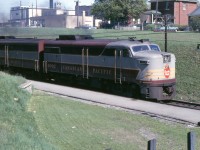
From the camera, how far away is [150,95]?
20219 millimetres

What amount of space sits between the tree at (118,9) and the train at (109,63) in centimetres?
5191

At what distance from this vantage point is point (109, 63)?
882 inches

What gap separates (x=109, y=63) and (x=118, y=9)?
60.0m

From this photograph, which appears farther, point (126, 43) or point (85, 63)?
point (85, 63)

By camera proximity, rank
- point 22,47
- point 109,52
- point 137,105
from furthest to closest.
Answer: point 22,47 < point 109,52 < point 137,105

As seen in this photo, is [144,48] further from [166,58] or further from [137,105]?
[137,105]

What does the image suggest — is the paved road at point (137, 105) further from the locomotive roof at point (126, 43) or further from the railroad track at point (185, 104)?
the locomotive roof at point (126, 43)

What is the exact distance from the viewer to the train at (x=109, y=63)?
2041cm

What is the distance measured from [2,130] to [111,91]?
14028 millimetres

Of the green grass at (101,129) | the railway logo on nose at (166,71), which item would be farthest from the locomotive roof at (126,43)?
the green grass at (101,129)

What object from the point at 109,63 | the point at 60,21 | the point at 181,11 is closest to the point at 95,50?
the point at 109,63

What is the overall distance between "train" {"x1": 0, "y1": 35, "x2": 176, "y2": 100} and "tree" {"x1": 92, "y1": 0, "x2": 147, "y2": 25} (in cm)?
5191

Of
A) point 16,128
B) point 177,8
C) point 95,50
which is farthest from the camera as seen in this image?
point 177,8

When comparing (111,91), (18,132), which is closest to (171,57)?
(111,91)
